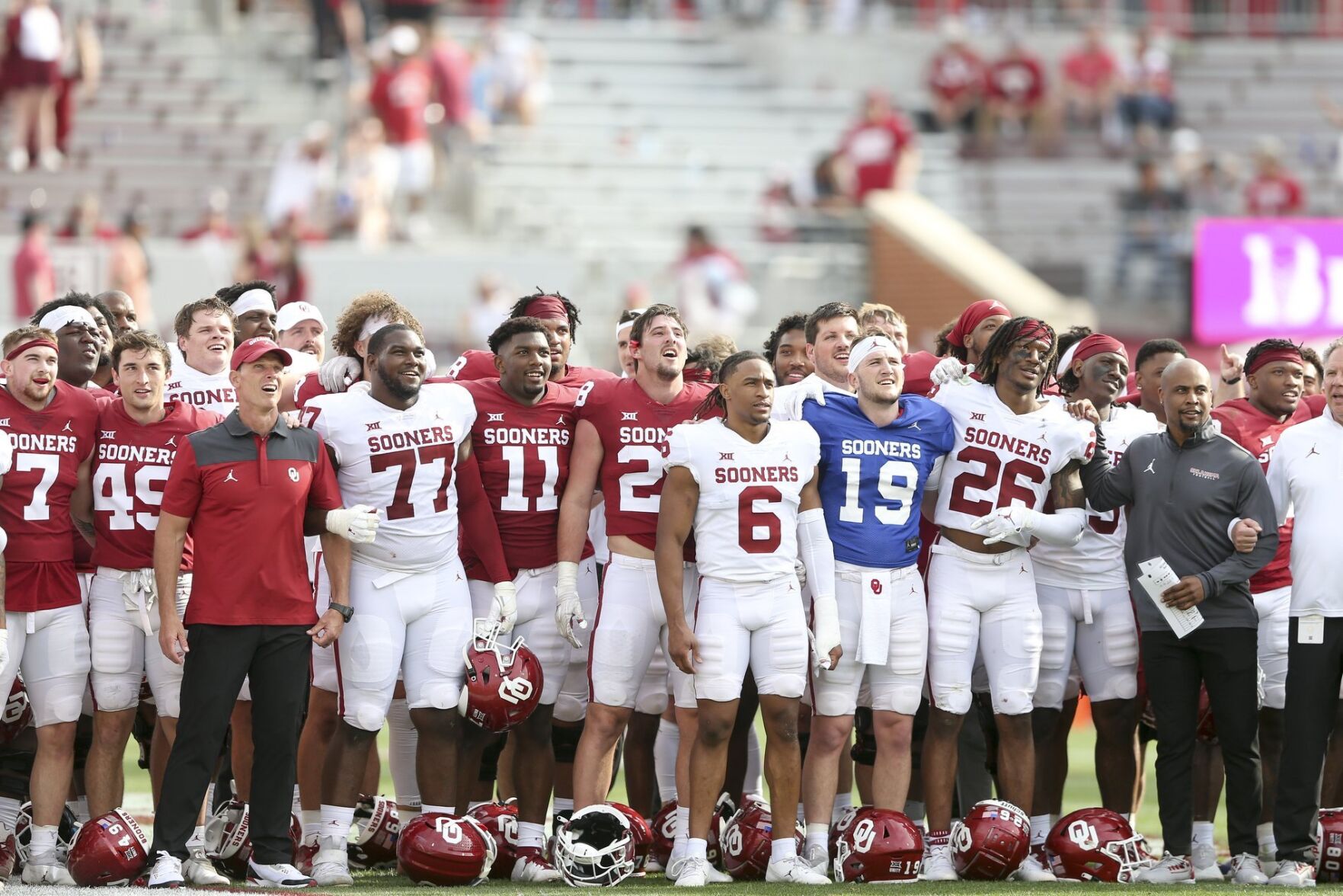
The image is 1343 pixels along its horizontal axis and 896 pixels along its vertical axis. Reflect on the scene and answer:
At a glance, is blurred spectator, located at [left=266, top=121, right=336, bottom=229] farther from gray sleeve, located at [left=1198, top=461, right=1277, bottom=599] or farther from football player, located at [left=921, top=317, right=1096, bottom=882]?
gray sleeve, located at [left=1198, top=461, right=1277, bottom=599]

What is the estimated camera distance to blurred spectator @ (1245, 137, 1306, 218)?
70.8 ft

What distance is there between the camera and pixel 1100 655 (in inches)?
344

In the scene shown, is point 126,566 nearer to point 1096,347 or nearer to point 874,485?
point 874,485

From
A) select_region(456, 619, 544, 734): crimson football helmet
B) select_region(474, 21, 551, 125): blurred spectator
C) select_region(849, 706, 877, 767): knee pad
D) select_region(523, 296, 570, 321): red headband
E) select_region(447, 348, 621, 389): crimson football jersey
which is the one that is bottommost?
select_region(849, 706, 877, 767): knee pad

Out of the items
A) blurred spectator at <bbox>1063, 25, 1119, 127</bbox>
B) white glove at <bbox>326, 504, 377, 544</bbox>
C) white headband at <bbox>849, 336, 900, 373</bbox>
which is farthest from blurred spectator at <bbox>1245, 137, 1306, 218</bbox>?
white glove at <bbox>326, 504, 377, 544</bbox>

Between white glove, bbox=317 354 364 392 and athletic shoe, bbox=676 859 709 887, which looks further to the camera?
white glove, bbox=317 354 364 392

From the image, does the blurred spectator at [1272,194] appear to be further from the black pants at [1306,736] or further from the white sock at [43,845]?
the white sock at [43,845]

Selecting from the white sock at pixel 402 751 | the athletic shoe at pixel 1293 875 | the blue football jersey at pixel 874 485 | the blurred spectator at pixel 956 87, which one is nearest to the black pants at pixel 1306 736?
the athletic shoe at pixel 1293 875

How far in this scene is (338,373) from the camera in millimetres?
8898

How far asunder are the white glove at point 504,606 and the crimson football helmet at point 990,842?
6.43 ft

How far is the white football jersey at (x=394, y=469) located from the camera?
830cm

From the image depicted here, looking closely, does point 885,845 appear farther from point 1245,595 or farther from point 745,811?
point 1245,595

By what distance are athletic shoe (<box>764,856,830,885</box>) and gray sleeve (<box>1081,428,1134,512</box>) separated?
6.25ft

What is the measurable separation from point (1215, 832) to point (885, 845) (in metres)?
3.02
